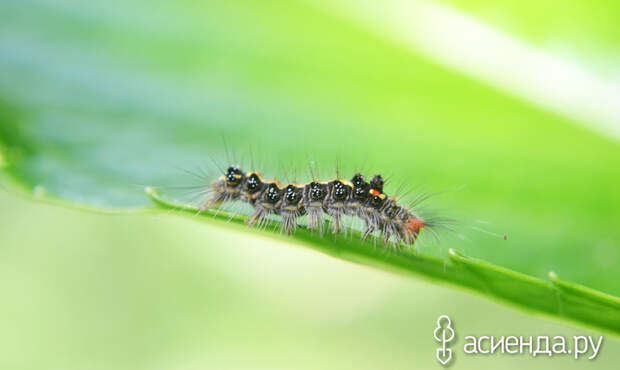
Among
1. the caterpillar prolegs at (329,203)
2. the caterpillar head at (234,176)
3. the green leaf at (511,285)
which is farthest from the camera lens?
the caterpillar head at (234,176)

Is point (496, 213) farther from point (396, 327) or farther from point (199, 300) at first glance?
point (199, 300)

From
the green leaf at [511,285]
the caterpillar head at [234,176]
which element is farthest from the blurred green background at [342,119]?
the green leaf at [511,285]

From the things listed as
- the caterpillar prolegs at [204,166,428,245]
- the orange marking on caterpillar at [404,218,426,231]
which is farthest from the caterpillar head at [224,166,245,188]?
the orange marking on caterpillar at [404,218,426,231]

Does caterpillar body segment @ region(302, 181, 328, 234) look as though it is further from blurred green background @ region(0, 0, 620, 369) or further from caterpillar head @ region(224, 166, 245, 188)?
caterpillar head @ region(224, 166, 245, 188)

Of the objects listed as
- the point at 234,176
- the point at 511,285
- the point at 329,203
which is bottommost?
the point at 511,285

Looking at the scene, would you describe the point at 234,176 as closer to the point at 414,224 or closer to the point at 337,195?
the point at 337,195

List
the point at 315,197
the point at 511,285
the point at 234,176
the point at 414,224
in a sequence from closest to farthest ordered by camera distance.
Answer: the point at 511,285 → the point at 414,224 → the point at 315,197 → the point at 234,176

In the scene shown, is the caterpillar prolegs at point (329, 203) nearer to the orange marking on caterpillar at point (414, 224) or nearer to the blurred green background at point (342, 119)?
the orange marking on caterpillar at point (414, 224)

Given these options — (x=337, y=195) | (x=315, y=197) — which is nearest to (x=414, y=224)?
(x=337, y=195)

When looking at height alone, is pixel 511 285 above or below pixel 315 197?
below
